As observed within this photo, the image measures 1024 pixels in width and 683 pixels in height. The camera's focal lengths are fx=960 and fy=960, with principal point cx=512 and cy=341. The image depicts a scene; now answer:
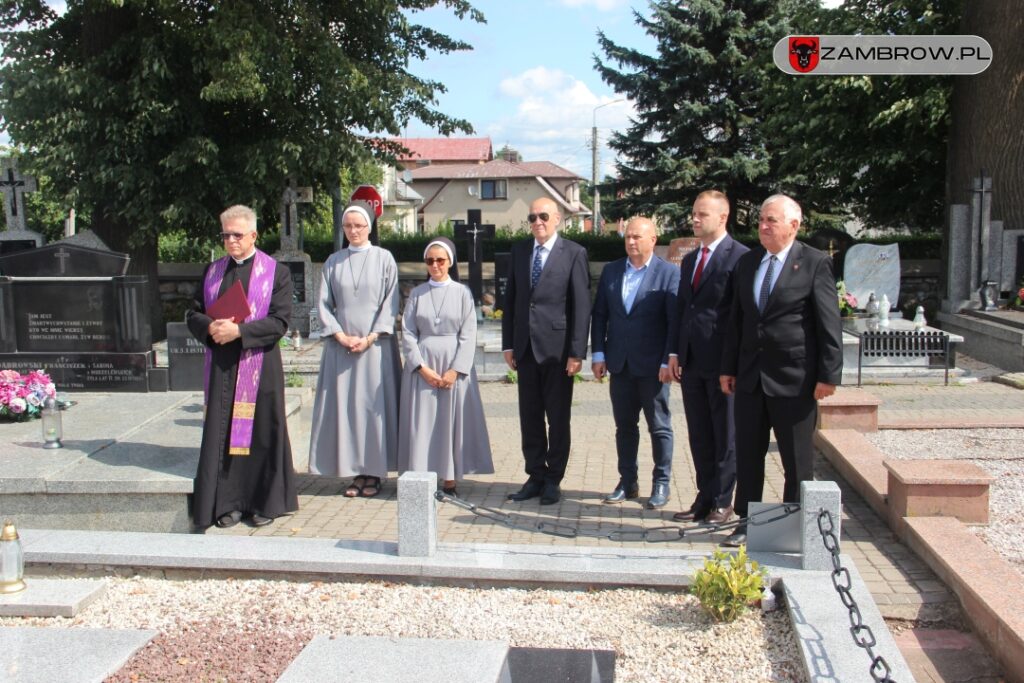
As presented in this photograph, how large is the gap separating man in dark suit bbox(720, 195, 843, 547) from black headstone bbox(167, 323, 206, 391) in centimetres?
528

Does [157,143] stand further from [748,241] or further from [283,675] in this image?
[748,241]

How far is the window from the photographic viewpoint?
61938 mm

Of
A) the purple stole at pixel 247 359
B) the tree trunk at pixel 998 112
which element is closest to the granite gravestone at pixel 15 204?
the purple stole at pixel 247 359

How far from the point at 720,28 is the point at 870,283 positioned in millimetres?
10736

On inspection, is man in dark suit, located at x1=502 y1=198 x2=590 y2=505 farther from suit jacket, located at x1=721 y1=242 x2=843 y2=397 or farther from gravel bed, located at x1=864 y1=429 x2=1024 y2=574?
gravel bed, located at x1=864 y1=429 x2=1024 y2=574

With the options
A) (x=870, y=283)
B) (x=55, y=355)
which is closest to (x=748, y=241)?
(x=870, y=283)

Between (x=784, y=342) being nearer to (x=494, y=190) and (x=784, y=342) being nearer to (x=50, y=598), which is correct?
(x=50, y=598)

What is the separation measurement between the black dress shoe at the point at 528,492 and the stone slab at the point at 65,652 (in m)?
2.69

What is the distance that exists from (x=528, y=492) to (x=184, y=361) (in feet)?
13.0

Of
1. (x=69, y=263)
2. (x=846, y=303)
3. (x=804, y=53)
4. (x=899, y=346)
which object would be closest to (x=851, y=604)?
(x=804, y=53)

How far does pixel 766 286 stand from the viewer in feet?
17.1

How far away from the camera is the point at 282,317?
612 centimetres

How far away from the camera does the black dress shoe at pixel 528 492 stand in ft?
21.2

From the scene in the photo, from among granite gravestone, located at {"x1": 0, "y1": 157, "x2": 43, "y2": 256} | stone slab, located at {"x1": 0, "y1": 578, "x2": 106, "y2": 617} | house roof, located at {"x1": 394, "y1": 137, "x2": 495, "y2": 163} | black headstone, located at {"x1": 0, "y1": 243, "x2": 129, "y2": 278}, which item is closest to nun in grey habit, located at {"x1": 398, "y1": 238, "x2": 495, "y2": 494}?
stone slab, located at {"x1": 0, "y1": 578, "x2": 106, "y2": 617}
